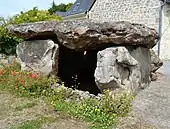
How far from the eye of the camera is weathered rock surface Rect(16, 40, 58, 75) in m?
8.31

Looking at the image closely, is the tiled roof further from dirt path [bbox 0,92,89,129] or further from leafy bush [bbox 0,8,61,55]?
dirt path [bbox 0,92,89,129]

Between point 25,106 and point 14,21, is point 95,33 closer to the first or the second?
point 25,106

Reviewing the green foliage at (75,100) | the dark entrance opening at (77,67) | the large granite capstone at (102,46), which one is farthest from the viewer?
the dark entrance opening at (77,67)

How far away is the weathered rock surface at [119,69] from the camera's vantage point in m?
7.10

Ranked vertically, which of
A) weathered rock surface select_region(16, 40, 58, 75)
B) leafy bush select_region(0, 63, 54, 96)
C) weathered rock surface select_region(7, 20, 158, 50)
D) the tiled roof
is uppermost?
the tiled roof

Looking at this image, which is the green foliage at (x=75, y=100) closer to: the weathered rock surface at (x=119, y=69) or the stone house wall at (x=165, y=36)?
the weathered rock surface at (x=119, y=69)

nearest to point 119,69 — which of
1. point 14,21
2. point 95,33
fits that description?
point 95,33

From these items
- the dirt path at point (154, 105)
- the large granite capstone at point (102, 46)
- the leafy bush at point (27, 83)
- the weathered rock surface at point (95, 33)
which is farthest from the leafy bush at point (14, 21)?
the dirt path at point (154, 105)

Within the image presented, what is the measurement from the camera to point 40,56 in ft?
27.9

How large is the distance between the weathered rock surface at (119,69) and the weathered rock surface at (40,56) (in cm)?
157

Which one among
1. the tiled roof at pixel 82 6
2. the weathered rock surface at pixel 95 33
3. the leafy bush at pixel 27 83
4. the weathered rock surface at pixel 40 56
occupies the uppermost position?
the tiled roof at pixel 82 6

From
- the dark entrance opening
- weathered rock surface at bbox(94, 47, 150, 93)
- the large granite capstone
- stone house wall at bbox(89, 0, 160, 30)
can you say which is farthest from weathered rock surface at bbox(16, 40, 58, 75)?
stone house wall at bbox(89, 0, 160, 30)

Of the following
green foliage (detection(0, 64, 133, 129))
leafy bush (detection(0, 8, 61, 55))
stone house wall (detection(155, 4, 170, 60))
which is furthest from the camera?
stone house wall (detection(155, 4, 170, 60))

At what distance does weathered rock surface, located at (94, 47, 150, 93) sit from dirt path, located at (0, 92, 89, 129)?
5.24ft
